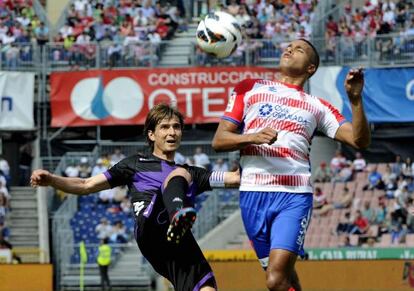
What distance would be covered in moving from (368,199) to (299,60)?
1972 cm

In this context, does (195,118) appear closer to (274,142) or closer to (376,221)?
(376,221)

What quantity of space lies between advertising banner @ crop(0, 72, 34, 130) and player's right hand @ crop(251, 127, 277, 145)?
2303 centimetres

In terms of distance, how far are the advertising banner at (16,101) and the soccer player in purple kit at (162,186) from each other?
22.0 metres

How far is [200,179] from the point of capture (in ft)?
28.5

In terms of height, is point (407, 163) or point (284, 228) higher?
point (284, 228)

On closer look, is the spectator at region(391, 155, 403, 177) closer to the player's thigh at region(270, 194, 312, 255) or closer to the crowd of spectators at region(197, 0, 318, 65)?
the crowd of spectators at region(197, 0, 318, 65)

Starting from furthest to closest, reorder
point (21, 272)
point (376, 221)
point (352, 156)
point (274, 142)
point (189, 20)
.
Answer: point (189, 20), point (352, 156), point (376, 221), point (21, 272), point (274, 142)

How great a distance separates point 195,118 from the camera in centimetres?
3092

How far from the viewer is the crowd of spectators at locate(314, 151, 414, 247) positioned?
27.0m

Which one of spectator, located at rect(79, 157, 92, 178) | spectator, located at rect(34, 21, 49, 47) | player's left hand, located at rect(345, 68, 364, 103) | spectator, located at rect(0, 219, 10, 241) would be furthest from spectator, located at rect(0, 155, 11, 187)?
player's left hand, located at rect(345, 68, 364, 103)

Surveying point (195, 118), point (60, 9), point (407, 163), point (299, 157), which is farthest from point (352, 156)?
point (299, 157)

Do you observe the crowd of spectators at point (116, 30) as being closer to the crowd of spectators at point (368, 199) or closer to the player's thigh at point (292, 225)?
the crowd of spectators at point (368, 199)

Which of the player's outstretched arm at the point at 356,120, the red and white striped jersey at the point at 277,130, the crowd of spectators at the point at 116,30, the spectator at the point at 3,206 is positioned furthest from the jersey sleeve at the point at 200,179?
the crowd of spectators at the point at 116,30

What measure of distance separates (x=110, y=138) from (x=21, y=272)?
8.42 meters
